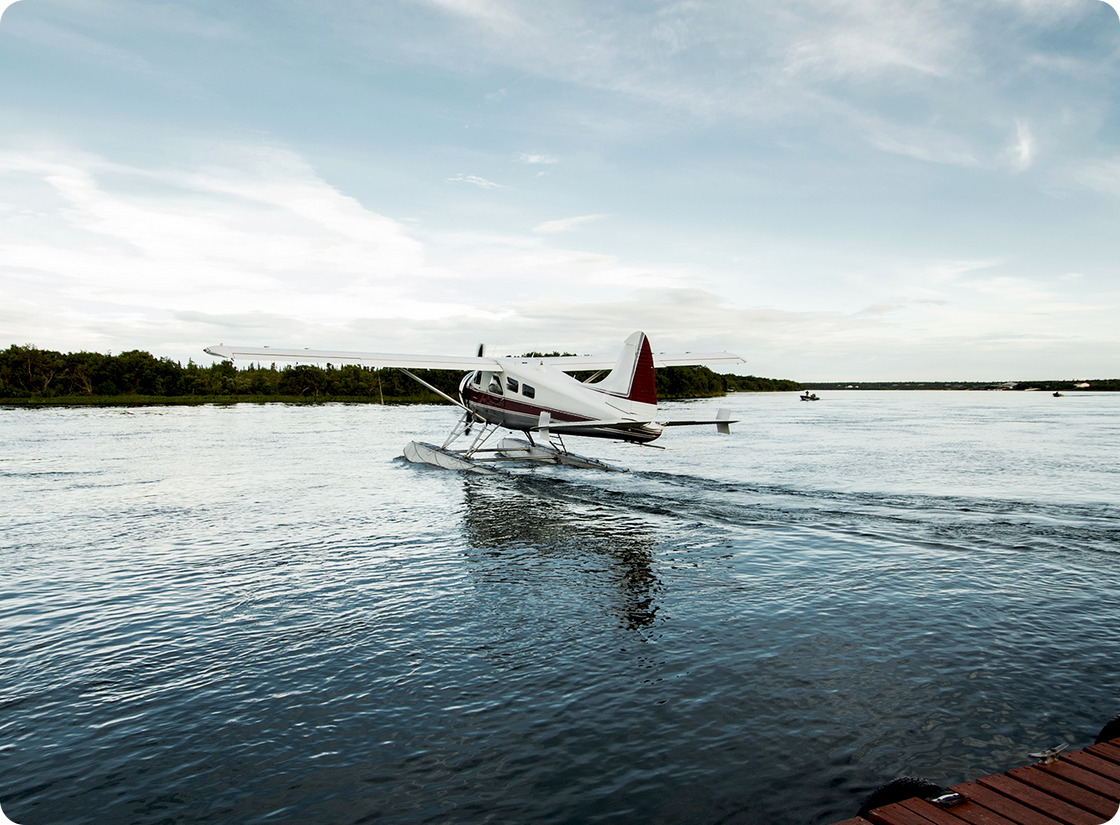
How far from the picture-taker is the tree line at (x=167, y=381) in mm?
101500

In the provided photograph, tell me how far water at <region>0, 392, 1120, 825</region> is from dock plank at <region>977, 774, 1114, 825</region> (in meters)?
0.84

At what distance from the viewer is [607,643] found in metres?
7.39

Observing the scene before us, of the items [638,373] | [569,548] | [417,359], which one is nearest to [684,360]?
[638,373]

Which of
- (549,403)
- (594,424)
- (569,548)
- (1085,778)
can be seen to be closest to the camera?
(1085,778)

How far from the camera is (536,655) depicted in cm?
701

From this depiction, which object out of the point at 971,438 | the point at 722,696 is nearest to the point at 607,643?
the point at 722,696

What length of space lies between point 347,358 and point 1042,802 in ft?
66.1

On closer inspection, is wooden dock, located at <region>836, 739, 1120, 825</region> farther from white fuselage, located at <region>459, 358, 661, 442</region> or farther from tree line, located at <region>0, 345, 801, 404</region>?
A: tree line, located at <region>0, 345, 801, 404</region>

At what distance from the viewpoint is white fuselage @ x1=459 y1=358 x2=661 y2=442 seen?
19.3m

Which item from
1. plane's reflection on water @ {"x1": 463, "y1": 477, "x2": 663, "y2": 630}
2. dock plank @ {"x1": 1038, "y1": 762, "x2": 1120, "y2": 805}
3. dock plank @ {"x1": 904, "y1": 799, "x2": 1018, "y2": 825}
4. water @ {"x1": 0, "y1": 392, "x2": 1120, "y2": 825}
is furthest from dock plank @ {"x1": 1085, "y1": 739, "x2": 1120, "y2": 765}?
plane's reflection on water @ {"x1": 463, "y1": 477, "x2": 663, "y2": 630}

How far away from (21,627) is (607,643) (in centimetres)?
763

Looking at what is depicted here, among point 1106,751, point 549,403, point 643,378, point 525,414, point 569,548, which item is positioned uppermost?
point 643,378

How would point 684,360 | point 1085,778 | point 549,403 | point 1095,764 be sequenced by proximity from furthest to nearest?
1. point 684,360
2. point 549,403
3. point 1095,764
4. point 1085,778

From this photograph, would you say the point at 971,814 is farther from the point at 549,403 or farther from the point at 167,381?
the point at 167,381
